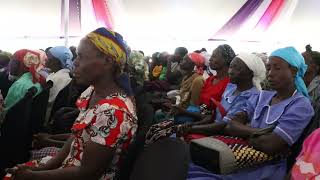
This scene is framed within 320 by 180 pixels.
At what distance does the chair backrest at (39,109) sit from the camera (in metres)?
2.52

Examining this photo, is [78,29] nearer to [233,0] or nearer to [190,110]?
[233,0]

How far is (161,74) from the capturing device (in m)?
6.33

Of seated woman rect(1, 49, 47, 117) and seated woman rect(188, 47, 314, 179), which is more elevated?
seated woman rect(188, 47, 314, 179)

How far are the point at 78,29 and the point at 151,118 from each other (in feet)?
19.5

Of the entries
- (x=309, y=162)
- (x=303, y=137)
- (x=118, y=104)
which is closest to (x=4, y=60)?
(x=118, y=104)

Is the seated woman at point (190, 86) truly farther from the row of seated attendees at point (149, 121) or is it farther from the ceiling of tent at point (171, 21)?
the ceiling of tent at point (171, 21)

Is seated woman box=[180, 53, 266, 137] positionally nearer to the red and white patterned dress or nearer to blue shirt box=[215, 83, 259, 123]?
blue shirt box=[215, 83, 259, 123]

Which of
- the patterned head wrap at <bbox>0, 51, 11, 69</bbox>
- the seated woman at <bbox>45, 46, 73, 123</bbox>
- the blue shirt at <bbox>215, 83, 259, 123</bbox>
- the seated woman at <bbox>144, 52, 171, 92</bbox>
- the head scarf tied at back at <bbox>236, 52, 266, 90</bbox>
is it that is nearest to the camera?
the blue shirt at <bbox>215, 83, 259, 123</bbox>

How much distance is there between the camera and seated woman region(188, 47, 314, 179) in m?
1.90

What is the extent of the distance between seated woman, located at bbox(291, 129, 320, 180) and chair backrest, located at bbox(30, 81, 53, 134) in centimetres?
174

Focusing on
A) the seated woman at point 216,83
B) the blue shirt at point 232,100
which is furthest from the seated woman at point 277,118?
the seated woman at point 216,83

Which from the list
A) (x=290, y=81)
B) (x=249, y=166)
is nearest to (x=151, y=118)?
(x=249, y=166)

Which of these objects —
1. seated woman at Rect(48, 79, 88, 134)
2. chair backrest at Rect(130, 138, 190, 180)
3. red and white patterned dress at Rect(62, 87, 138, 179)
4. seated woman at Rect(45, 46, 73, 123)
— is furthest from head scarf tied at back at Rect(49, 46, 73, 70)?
chair backrest at Rect(130, 138, 190, 180)

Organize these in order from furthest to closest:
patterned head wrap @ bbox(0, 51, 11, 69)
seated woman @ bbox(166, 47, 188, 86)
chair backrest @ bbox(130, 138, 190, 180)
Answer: seated woman @ bbox(166, 47, 188, 86) → patterned head wrap @ bbox(0, 51, 11, 69) → chair backrest @ bbox(130, 138, 190, 180)
